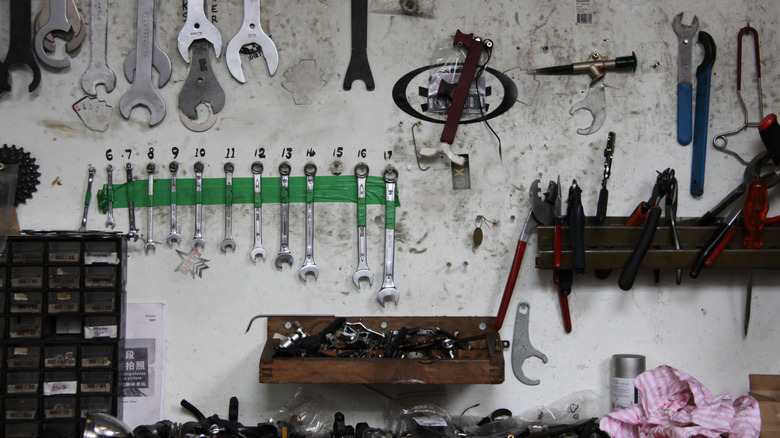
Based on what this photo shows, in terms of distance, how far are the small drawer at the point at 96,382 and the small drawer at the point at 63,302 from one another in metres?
0.17

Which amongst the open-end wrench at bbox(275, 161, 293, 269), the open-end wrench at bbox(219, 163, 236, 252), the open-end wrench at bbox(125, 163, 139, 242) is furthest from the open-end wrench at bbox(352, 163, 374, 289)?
the open-end wrench at bbox(125, 163, 139, 242)

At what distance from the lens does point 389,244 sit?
1836 mm

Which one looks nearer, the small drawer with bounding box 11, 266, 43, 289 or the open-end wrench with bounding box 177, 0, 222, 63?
the small drawer with bounding box 11, 266, 43, 289

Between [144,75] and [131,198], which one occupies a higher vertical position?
[144,75]

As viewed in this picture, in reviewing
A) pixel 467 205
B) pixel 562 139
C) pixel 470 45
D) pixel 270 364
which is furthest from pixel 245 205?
pixel 562 139

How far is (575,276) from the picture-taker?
73.1 inches

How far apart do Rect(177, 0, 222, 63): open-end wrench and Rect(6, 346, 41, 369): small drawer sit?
34.2 inches

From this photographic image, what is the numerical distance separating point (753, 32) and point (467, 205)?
925mm

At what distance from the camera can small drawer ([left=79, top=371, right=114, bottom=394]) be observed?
1758 mm

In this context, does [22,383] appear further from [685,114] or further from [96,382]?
[685,114]

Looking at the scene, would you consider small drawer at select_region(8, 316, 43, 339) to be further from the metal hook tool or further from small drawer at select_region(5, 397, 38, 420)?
the metal hook tool

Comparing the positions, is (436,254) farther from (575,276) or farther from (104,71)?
(104,71)

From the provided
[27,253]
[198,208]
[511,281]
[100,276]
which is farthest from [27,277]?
[511,281]

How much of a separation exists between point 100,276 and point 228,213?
0.37 metres
